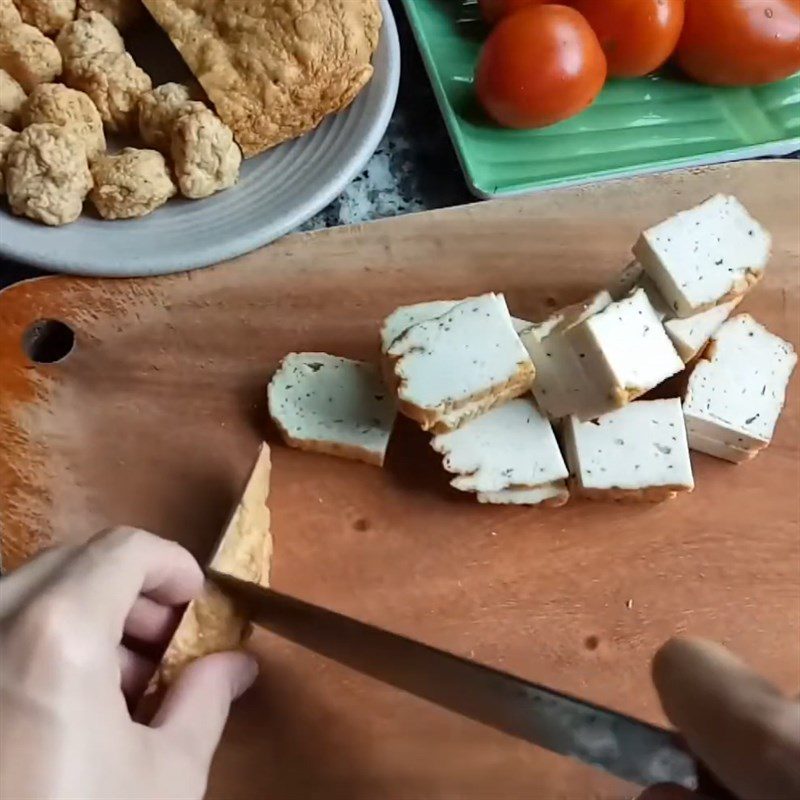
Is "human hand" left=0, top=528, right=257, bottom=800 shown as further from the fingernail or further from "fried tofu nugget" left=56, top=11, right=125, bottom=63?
"fried tofu nugget" left=56, top=11, right=125, bottom=63

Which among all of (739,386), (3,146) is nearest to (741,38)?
(739,386)

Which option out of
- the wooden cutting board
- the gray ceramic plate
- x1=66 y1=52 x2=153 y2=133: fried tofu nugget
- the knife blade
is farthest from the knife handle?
x1=66 y1=52 x2=153 y2=133: fried tofu nugget

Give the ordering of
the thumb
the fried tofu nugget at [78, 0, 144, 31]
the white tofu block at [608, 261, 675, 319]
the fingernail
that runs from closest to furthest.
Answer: the thumb, the fingernail, the white tofu block at [608, 261, 675, 319], the fried tofu nugget at [78, 0, 144, 31]

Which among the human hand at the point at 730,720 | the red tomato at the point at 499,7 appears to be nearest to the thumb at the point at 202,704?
the human hand at the point at 730,720

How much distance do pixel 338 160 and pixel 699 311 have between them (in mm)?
492

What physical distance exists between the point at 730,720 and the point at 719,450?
19.7 inches

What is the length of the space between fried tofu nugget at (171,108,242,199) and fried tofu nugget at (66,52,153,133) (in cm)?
8

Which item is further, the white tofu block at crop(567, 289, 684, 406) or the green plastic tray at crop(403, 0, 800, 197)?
the green plastic tray at crop(403, 0, 800, 197)

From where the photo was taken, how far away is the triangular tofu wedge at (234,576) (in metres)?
1.00

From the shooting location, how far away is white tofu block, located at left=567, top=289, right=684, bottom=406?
1183 mm

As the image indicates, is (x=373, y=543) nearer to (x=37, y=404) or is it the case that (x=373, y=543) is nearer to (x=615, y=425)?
(x=615, y=425)

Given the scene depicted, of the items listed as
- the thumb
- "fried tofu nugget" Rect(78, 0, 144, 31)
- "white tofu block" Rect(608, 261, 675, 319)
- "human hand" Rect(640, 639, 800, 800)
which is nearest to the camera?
"human hand" Rect(640, 639, 800, 800)

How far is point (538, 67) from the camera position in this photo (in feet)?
4.70

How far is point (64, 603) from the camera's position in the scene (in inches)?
33.9
